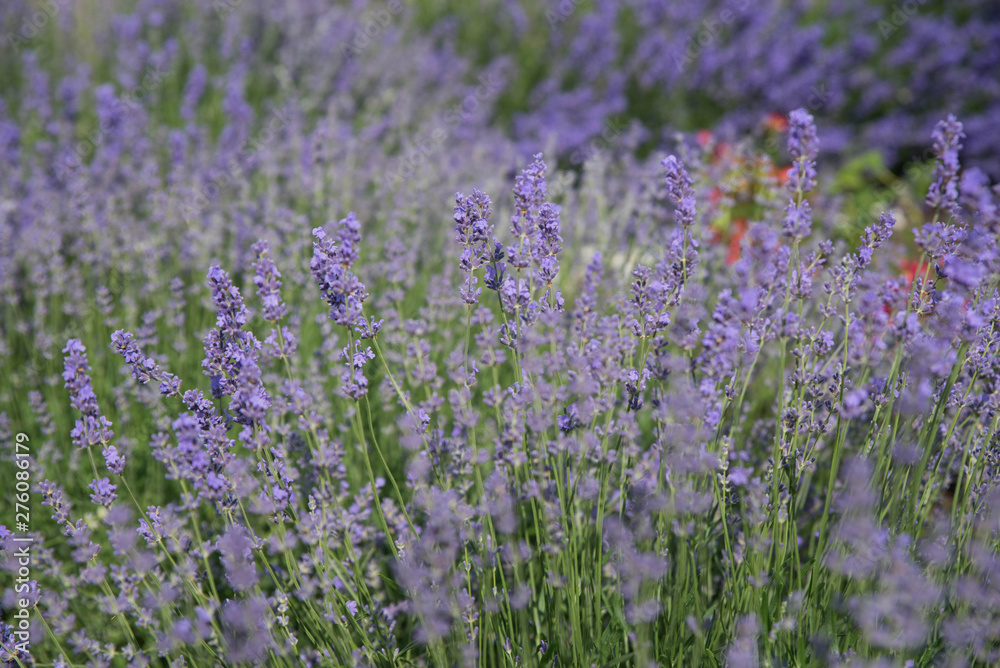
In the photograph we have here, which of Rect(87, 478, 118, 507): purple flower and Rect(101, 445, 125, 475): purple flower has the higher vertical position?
Rect(101, 445, 125, 475): purple flower

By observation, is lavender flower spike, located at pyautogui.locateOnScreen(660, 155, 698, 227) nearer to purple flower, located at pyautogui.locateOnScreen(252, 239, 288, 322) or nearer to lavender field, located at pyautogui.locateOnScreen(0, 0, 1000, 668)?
lavender field, located at pyautogui.locateOnScreen(0, 0, 1000, 668)

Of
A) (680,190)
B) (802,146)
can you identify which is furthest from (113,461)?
(802,146)

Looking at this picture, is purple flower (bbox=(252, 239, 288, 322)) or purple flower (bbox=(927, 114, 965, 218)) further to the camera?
purple flower (bbox=(927, 114, 965, 218))

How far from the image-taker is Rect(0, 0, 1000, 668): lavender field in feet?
4.77

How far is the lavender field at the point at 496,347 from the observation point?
4.77ft

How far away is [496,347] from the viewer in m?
1.82

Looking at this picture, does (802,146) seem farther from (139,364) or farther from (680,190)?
(139,364)

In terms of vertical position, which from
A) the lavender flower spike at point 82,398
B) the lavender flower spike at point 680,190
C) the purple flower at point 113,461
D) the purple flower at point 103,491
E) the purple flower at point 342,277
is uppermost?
the lavender flower spike at point 680,190

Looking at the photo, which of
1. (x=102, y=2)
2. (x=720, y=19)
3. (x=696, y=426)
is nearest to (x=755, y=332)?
(x=696, y=426)

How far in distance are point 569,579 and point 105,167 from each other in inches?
125

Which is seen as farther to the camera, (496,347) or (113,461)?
(496,347)

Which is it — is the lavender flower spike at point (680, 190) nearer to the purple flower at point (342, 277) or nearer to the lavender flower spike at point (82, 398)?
the purple flower at point (342, 277)

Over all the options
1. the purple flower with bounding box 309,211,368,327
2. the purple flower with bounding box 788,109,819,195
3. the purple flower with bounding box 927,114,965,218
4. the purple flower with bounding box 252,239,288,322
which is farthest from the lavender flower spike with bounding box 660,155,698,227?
the purple flower with bounding box 252,239,288,322

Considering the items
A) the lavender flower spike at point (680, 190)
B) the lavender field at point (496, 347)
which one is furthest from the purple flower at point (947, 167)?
the lavender flower spike at point (680, 190)
